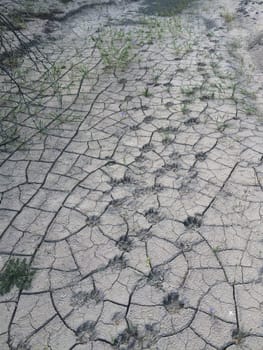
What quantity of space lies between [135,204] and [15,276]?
42.5 inches

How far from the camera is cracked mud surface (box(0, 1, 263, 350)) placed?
240 cm

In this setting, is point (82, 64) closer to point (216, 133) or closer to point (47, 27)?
point (47, 27)

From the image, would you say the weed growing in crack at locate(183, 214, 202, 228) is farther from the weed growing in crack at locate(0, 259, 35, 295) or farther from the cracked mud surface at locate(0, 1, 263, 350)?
the weed growing in crack at locate(0, 259, 35, 295)

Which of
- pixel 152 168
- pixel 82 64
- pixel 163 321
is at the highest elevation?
pixel 82 64

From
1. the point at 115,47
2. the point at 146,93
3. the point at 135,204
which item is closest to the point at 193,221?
the point at 135,204

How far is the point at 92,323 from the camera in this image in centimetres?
240

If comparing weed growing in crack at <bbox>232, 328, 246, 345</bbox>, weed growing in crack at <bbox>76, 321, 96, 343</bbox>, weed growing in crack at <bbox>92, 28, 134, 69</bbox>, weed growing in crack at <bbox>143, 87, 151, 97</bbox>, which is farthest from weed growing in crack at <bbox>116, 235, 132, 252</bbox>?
weed growing in crack at <bbox>92, 28, 134, 69</bbox>

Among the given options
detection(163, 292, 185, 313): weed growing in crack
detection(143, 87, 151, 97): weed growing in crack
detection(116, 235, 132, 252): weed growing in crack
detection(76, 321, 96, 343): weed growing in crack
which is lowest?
detection(76, 321, 96, 343): weed growing in crack

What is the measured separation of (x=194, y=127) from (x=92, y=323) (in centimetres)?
236

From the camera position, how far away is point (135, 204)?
10.6 ft

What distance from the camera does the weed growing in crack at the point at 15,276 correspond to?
2600mm

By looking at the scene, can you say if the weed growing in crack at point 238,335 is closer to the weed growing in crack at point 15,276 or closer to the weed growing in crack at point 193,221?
the weed growing in crack at point 193,221

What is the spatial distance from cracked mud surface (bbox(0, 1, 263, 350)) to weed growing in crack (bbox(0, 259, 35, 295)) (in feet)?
0.14

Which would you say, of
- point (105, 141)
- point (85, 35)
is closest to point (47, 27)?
point (85, 35)
